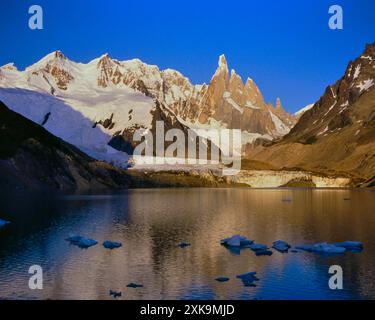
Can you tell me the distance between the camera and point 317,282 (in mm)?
50000

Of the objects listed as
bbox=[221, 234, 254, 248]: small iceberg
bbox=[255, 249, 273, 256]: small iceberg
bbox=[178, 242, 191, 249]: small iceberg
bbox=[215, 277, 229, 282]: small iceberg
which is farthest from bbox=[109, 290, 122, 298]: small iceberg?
bbox=[221, 234, 254, 248]: small iceberg

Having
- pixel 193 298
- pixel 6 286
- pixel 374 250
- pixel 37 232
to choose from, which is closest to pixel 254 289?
pixel 193 298

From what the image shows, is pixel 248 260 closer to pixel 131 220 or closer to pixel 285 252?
pixel 285 252

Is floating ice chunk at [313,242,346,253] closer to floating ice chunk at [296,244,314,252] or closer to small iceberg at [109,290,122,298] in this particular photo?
floating ice chunk at [296,244,314,252]

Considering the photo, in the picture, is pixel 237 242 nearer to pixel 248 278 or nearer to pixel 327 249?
pixel 327 249

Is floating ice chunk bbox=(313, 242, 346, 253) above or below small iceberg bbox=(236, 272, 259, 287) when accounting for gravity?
above

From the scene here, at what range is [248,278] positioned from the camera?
5016 centimetres

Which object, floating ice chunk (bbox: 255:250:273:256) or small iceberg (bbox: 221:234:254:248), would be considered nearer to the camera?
floating ice chunk (bbox: 255:250:273:256)

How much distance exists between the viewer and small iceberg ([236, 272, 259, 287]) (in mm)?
48438

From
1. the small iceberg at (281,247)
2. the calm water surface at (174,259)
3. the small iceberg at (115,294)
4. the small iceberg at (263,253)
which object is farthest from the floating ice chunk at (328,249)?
the small iceberg at (115,294)

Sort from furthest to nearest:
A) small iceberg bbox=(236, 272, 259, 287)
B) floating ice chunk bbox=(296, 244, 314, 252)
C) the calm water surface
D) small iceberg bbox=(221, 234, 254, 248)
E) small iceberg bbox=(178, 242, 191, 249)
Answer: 1. small iceberg bbox=(178, 242, 191, 249)
2. small iceberg bbox=(221, 234, 254, 248)
3. floating ice chunk bbox=(296, 244, 314, 252)
4. small iceberg bbox=(236, 272, 259, 287)
5. the calm water surface

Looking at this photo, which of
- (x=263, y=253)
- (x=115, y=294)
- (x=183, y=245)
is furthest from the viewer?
(x=183, y=245)

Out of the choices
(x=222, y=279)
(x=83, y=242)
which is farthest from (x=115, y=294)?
(x=83, y=242)

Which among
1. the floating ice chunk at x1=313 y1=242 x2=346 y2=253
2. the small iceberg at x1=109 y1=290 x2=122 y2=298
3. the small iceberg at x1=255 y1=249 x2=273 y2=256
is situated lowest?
the small iceberg at x1=109 y1=290 x2=122 y2=298
